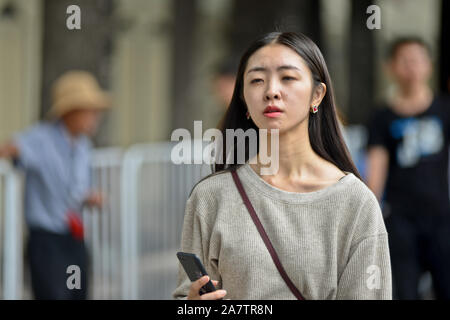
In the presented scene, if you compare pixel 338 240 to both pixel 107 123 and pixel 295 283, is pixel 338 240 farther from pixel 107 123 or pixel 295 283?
pixel 107 123

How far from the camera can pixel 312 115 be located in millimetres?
2586

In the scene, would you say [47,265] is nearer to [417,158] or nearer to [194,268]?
[417,158]

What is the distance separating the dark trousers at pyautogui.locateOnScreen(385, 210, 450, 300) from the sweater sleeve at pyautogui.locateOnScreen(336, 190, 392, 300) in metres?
2.99

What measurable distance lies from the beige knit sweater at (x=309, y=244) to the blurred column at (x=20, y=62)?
635 cm

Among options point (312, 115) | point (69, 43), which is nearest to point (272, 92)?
point (312, 115)

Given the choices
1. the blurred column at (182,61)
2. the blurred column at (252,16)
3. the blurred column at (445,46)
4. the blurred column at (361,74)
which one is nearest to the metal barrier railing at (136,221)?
the blurred column at (182,61)

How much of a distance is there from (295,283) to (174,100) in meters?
8.60

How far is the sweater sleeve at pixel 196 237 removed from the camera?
252cm

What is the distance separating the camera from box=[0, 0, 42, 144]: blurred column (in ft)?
28.0

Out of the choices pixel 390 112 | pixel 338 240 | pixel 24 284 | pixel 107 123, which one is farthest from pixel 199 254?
pixel 107 123

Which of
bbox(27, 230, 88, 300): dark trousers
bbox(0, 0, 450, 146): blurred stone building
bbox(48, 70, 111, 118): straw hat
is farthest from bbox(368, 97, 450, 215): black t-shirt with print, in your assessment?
bbox(0, 0, 450, 146): blurred stone building

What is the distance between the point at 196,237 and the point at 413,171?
323 cm

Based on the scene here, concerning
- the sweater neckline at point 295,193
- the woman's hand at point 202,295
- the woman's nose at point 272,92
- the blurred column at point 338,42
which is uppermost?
the blurred column at point 338,42

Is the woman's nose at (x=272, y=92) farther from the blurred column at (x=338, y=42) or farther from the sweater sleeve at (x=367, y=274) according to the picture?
the blurred column at (x=338, y=42)
